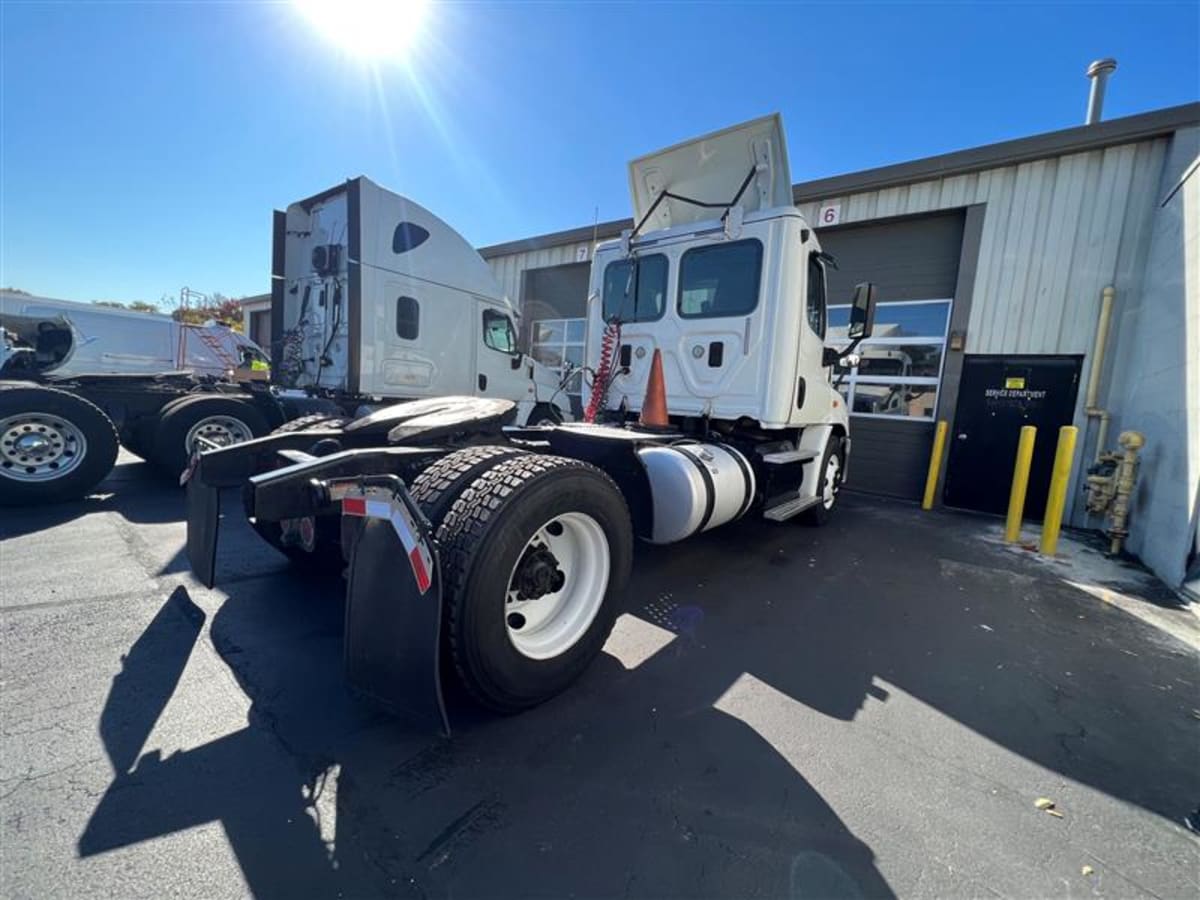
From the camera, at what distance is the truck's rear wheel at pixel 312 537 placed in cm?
292

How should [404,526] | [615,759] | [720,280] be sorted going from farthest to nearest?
→ 1. [720,280]
2. [615,759]
3. [404,526]

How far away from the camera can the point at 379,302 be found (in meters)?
6.36

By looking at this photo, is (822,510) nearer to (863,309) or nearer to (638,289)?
(863,309)

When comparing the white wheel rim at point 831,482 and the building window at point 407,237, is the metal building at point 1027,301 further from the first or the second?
the building window at point 407,237

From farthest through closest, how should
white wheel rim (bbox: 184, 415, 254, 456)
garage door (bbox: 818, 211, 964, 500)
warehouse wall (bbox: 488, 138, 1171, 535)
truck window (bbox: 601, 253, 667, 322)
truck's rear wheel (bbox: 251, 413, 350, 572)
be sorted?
garage door (bbox: 818, 211, 964, 500) < warehouse wall (bbox: 488, 138, 1171, 535) < white wheel rim (bbox: 184, 415, 254, 456) < truck window (bbox: 601, 253, 667, 322) < truck's rear wheel (bbox: 251, 413, 350, 572)

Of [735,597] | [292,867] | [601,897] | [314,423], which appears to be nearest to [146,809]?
[292,867]

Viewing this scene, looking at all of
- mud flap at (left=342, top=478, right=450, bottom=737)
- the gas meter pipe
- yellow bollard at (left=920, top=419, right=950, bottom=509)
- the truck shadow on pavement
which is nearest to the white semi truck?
mud flap at (left=342, top=478, right=450, bottom=737)

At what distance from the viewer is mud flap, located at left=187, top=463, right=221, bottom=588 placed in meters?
2.34

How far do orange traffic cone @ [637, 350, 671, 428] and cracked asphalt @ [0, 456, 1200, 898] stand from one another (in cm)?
188

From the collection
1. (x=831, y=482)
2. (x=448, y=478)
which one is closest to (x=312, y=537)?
(x=448, y=478)

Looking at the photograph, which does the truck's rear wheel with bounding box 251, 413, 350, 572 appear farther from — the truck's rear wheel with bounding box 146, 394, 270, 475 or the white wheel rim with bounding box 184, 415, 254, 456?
→ the white wheel rim with bounding box 184, 415, 254, 456

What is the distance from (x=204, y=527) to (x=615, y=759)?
7.26ft

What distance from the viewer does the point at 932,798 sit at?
181 cm

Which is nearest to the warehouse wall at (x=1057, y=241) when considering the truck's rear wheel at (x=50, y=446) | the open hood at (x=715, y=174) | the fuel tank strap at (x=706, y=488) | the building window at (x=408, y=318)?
the open hood at (x=715, y=174)
